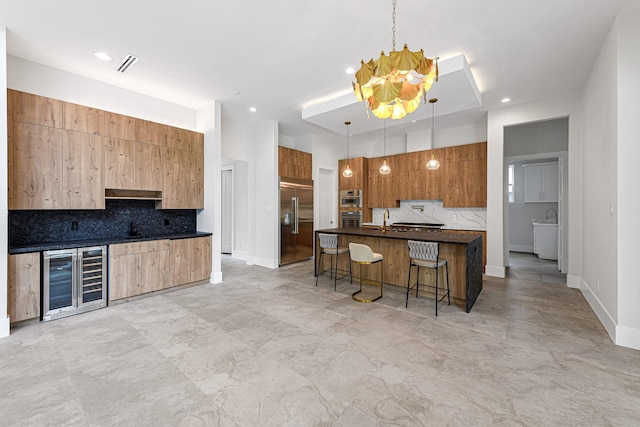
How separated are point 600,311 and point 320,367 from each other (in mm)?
3436

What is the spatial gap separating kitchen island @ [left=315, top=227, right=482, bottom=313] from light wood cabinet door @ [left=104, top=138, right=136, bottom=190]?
3348mm

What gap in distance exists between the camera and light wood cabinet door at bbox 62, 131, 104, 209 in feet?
11.8

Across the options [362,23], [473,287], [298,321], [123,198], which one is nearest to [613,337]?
[473,287]

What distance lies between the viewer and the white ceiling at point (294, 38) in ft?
8.57

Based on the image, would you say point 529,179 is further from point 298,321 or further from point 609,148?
point 298,321

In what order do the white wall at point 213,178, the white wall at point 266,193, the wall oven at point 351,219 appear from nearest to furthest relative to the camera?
the white wall at point 213,178 < the white wall at point 266,193 < the wall oven at point 351,219

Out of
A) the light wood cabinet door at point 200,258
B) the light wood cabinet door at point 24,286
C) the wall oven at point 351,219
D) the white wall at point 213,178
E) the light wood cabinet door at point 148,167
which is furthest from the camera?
the wall oven at point 351,219

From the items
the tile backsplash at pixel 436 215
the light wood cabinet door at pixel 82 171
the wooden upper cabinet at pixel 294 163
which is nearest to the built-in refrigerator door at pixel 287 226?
the wooden upper cabinet at pixel 294 163

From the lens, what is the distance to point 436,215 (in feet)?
22.2

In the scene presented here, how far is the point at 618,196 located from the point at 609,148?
0.63 m

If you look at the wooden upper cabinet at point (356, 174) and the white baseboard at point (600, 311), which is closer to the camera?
the white baseboard at point (600, 311)

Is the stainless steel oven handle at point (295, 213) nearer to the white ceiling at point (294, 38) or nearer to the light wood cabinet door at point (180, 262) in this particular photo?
the light wood cabinet door at point (180, 262)

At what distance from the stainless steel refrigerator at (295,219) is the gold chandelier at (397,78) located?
12.7ft

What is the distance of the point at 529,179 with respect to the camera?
7.80 m
